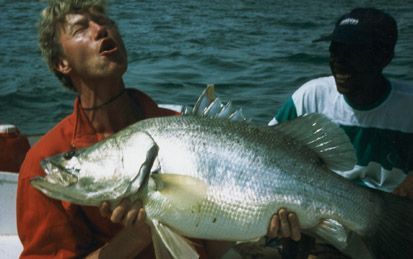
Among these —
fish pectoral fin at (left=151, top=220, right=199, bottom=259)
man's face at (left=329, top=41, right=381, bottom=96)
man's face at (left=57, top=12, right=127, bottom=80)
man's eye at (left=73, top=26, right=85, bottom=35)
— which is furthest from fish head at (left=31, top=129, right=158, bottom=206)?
man's face at (left=329, top=41, right=381, bottom=96)

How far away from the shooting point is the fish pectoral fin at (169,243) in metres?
2.43

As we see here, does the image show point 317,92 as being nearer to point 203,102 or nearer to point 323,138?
point 323,138

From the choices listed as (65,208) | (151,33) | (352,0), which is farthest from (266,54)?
(65,208)

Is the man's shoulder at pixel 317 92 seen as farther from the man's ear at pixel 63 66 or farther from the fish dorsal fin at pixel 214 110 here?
the man's ear at pixel 63 66

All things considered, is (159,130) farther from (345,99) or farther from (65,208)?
(345,99)

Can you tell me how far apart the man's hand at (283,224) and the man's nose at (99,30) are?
1.13 metres

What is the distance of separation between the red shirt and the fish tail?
964mm

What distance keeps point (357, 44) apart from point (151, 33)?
1113 cm

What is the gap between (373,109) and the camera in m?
3.57

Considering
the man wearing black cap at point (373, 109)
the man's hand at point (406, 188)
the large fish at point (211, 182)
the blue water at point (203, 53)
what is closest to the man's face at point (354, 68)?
the man wearing black cap at point (373, 109)

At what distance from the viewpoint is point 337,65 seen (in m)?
3.50

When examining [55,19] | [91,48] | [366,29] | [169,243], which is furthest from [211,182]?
[366,29]

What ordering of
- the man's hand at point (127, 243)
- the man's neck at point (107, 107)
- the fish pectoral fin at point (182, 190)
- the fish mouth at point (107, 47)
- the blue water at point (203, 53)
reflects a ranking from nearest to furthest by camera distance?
the fish pectoral fin at point (182, 190)
the man's hand at point (127, 243)
the fish mouth at point (107, 47)
the man's neck at point (107, 107)
the blue water at point (203, 53)

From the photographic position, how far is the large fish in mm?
2396
